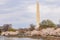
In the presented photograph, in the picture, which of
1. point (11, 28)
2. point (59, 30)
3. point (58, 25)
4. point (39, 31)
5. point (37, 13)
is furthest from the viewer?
point (11, 28)

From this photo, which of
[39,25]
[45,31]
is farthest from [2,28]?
[45,31]

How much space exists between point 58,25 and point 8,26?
2129 cm

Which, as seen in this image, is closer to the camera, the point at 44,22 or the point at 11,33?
the point at 44,22

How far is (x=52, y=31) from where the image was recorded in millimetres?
61969

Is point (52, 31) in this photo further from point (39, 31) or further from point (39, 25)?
point (39, 25)

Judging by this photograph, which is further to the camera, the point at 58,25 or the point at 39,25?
the point at 58,25

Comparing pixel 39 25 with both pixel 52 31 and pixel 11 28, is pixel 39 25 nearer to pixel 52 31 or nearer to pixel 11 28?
pixel 52 31

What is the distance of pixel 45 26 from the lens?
7150 cm

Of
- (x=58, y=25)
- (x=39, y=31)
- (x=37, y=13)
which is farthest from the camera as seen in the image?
(x=58, y=25)

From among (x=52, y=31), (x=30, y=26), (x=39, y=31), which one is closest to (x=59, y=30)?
(x=52, y=31)

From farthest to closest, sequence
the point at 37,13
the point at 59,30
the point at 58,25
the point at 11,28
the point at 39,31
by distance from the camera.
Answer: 1. the point at 11,28
2. the point at 58,25
3. the point at 37,13
4. the point at 39,31
5. the point at 59,30

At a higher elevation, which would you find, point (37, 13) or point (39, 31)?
point (37, 13)

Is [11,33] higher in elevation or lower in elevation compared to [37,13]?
lower

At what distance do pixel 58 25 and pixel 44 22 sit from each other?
7613 millimetres
